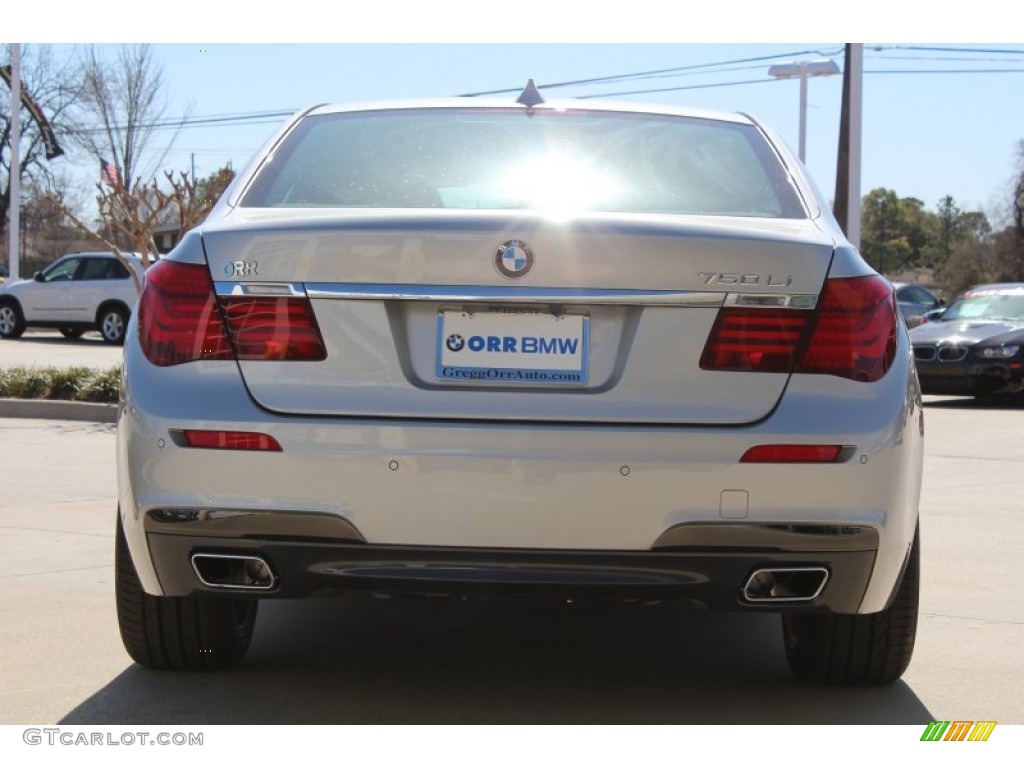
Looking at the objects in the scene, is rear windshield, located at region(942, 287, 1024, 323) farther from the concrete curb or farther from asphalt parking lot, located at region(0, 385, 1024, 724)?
asphalt parking lot, located at region(0, 385, 1024, 724)

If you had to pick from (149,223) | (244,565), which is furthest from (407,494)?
(149,223)

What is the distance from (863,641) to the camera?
14.9 ft

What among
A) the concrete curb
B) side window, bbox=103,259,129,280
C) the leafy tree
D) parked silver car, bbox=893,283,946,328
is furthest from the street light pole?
the leafy tree

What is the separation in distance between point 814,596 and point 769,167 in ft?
4.23

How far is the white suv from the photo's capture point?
94.8ft

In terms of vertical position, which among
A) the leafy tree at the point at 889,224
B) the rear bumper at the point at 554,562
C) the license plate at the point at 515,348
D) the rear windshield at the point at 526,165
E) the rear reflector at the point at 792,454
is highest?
the rear windshield at the point at 526,165

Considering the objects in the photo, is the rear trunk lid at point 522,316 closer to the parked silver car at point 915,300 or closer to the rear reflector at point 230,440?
the rear reflector at point 230,440

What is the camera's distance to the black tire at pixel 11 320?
30.3m

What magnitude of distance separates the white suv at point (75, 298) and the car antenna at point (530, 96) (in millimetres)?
24214

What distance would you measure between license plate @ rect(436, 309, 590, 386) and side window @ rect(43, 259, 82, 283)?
2683 cm

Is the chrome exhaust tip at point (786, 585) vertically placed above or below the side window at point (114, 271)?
above

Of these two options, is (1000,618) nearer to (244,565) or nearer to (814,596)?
(814,596)

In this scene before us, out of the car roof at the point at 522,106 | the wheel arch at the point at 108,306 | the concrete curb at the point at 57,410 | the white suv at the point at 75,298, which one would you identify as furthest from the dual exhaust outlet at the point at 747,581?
the wheel arch at the point at 108,306

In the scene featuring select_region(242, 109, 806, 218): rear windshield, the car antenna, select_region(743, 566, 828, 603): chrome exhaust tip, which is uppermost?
the car antenna
